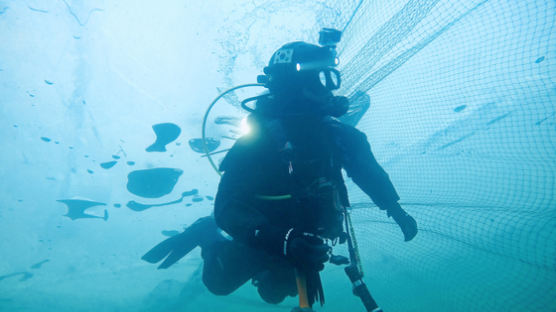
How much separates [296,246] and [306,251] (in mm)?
87

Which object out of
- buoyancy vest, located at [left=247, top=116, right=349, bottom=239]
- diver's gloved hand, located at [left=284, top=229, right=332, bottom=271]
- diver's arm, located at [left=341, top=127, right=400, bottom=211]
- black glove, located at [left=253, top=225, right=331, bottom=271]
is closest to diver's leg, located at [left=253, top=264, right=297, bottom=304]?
buoyancy vest, located at [left=247, top=116, right=349, bottom=239]

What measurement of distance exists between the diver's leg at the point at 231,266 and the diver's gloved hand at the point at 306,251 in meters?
1.33

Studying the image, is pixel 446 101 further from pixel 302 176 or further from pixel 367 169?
pixel 302 176

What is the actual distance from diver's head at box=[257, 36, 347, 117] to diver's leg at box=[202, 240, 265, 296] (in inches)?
70.0

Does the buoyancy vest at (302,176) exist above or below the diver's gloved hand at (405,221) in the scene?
above

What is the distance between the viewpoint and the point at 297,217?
8.33 feet

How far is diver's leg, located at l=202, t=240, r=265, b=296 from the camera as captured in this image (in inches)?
127

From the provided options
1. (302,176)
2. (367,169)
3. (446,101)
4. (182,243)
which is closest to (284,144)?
(302,176)

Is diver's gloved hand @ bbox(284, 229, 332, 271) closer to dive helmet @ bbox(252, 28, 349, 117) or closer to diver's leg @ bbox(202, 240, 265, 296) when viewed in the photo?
diver's leg @ bbox(202, 240, 265, 296)

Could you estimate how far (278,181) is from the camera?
264 centimetres

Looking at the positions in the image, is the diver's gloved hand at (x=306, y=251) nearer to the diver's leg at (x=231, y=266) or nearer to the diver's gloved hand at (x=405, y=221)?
the diver's leg at (x=231, y=266)

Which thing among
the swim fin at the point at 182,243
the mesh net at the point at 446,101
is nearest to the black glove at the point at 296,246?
the swim fin at the point at 182,243

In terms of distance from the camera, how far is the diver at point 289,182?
2.30 m

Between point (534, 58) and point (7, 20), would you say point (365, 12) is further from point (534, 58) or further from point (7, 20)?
point (7, 20)
